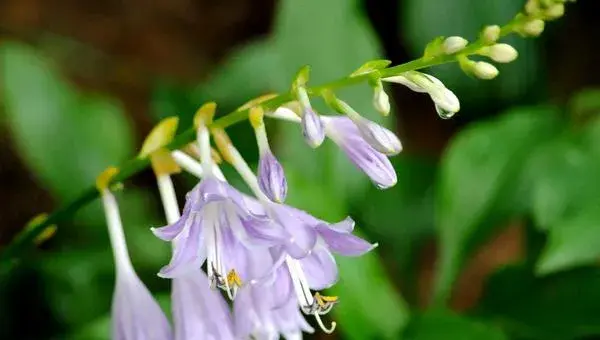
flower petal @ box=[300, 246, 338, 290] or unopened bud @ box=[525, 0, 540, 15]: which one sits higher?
unopened bud @ box=[525, 0, 540, 15]

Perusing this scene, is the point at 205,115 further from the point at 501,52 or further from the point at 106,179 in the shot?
the point at 501,52

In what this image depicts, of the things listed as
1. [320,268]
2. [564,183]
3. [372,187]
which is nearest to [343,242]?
[320,268]

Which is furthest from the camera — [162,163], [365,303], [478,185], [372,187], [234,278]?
[372,187]

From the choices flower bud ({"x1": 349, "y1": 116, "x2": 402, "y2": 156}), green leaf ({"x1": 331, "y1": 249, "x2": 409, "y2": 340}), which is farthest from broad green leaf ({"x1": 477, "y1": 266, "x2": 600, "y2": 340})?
flower bud ({"x1": 349, "y1": 116, "x2": 402, "y2": 156})

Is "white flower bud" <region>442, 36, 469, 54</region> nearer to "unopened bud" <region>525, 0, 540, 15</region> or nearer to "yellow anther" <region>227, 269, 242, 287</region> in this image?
"unopened bud" <region>525, 0, 540, 15</region>

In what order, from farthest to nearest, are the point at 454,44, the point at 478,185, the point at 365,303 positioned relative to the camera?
the point at 478,185 → the point at 365,303 → the point at 454,44
